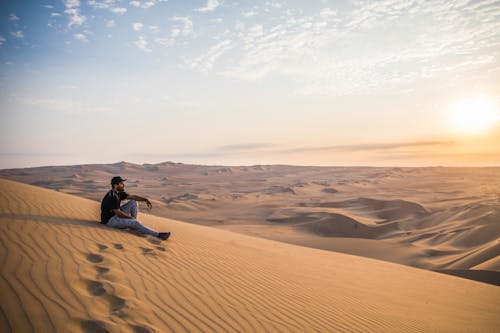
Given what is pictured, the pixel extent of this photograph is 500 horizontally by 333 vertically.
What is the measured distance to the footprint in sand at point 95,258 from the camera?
14.6 ft

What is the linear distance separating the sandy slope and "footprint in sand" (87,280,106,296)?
10 mm

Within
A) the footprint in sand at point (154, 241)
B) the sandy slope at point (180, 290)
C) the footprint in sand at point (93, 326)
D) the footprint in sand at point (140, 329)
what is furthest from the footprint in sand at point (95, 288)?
the footprint in sand at point (154, 241)

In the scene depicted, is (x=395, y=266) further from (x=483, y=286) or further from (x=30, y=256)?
(x=30, y=256)

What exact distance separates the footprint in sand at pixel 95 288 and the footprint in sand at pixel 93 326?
2.00 feet

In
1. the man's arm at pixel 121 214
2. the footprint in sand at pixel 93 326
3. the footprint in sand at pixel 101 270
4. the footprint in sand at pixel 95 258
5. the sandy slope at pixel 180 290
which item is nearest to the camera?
the footprint in sand at pixel 93 326

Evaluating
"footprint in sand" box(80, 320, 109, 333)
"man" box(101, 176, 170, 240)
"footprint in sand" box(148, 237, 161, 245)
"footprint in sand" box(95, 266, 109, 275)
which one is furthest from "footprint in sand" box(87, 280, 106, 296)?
"man" box(101, 176, 170, 240)

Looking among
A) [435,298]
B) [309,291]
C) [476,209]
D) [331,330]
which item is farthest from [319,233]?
[331,330]

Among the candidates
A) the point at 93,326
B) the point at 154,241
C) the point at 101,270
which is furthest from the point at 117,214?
the point at 93,326

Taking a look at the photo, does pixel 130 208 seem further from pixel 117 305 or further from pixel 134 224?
pixel 117 305

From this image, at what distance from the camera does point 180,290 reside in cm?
404

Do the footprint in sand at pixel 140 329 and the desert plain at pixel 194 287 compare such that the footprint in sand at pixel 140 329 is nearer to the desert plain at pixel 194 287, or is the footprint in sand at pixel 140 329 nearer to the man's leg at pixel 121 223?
the desert plain at pixel 194 287

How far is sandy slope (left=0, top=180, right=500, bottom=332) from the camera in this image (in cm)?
312

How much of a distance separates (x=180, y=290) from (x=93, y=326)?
4.33 feet

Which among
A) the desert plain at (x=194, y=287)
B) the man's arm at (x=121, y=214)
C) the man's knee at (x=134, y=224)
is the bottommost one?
the desert plain at (x=194, y=287)
